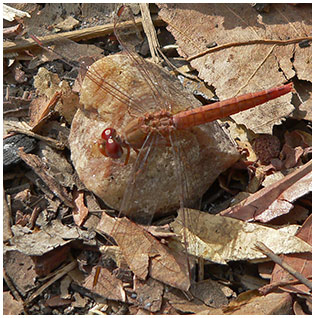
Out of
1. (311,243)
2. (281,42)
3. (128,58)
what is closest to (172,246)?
(311,243)

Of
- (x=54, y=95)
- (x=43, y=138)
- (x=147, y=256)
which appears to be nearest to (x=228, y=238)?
(x=147, y=256)

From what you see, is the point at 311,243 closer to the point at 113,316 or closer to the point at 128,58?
the point at 113,316

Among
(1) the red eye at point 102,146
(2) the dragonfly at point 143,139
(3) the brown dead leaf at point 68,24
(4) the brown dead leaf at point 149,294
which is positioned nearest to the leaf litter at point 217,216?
(4) the brown dead leaf at point 149,294

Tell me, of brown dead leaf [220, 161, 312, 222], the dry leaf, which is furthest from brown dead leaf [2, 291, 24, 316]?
brown dead leaf [220, 161, 312, 222]

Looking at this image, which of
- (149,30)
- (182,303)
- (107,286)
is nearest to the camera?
(182,303)

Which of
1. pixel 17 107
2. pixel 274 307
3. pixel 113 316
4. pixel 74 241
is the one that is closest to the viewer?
pixel 274 307

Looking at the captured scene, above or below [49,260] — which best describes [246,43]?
above

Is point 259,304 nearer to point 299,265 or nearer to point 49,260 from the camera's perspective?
point 299,265
